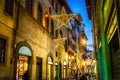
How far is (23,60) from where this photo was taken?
58.7 feet

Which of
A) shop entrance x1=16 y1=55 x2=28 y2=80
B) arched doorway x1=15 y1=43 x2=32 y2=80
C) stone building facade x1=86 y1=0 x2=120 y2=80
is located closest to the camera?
stone building facade x1=86 y1=0 x2=120 y2=80

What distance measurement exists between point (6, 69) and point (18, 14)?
14.0 ft

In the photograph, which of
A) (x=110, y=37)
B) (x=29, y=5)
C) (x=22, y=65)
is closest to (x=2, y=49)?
(x=22, y=65)

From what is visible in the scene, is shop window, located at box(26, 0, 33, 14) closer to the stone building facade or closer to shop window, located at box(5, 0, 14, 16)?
shop window, located at box(5, 0, 14, 16)

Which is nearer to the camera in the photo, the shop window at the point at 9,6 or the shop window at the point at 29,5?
the shop window at the point at 9,6

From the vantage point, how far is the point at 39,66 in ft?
72.6

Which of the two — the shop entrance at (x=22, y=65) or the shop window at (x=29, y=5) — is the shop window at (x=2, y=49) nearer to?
the shop entrance at (x=22, y=65)

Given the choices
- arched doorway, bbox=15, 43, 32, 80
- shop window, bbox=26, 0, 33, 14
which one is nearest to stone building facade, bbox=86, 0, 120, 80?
arched doorway, bbox=15, 43, 32, 80

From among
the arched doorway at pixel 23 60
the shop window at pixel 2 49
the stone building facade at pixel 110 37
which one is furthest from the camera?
the arched doorway at pixel 23 60

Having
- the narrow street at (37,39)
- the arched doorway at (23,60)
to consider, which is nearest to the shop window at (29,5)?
the narrow street at (37,39)

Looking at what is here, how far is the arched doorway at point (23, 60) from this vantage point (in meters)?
16.2

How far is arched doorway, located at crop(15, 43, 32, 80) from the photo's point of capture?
1622 cm

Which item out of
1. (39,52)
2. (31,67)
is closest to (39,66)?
(39,52)

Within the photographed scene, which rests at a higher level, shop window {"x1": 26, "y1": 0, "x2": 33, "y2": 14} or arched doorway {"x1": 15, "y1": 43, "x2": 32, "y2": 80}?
shop window {"x1": 26, "y1": 0, "x2": 33, "y2": 14}
